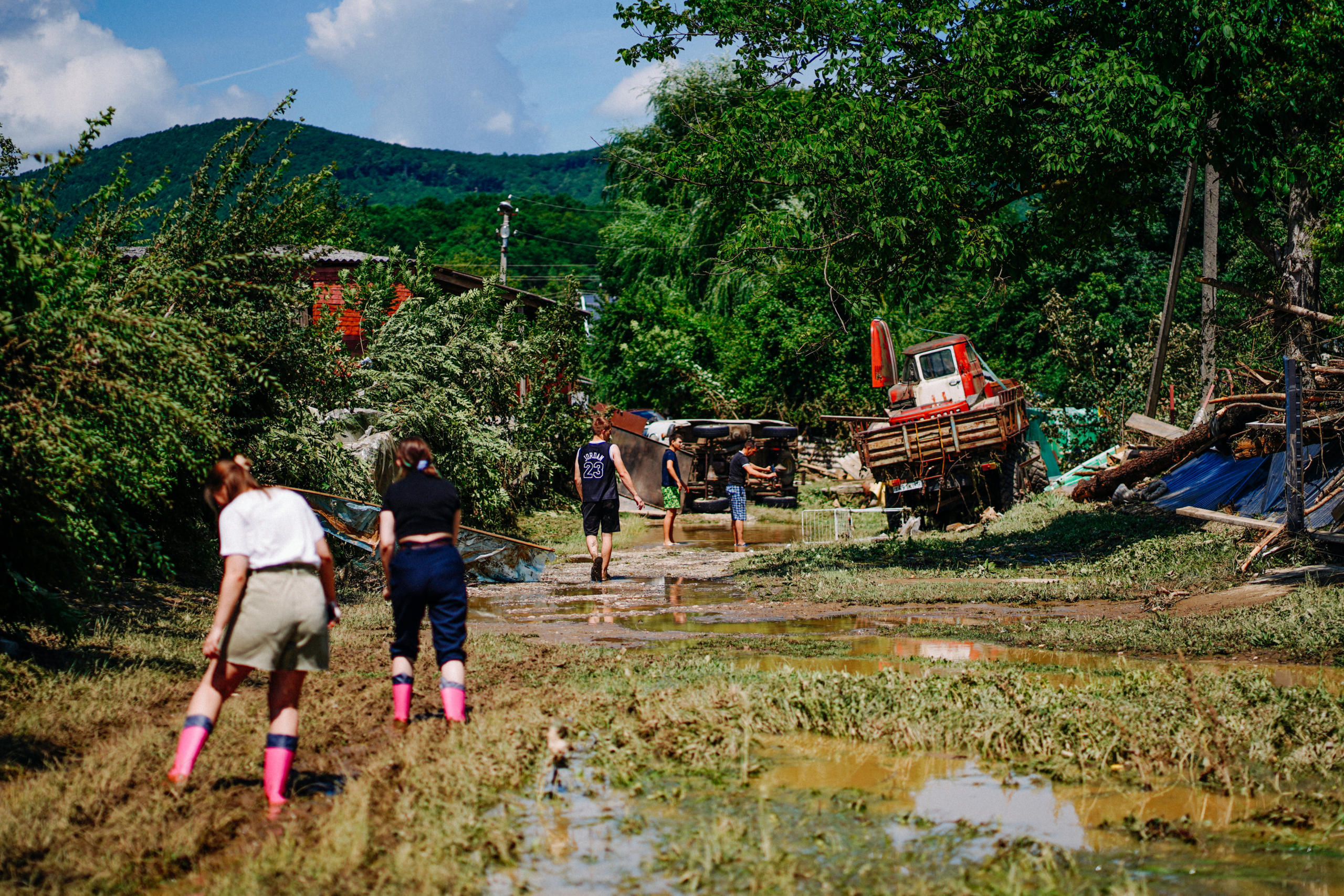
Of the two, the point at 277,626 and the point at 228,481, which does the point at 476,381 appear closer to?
the point at 228,481

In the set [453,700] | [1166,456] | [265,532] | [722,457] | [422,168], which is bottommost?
[453,700]

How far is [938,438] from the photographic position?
1839 centimetres

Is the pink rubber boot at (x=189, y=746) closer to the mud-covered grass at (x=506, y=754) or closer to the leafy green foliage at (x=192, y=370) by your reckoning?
the mud-covered grass at (x=506, y=754)

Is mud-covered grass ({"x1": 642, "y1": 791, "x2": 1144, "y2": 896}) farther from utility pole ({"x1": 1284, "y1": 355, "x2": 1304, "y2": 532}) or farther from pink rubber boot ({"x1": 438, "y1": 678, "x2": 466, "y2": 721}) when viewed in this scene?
utility pole ({"x1": 1284, "y1": 355, "x2": 1304, "y2": 532})

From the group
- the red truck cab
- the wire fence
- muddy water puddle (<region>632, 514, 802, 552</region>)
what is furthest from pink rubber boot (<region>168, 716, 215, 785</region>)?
the red truck cab

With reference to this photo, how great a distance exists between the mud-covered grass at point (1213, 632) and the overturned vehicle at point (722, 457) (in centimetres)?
1513

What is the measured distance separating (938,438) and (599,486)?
25.0 ft

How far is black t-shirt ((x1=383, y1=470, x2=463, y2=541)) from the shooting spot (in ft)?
19.2

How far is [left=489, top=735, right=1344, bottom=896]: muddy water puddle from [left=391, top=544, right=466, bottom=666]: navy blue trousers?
1.02 meters

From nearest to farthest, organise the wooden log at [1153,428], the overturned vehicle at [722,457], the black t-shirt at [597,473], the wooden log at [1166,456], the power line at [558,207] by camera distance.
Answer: the black t-shirt at [597,473] → the wooden log at [1166,456] → the wooden log at [1153,428] → the overturned vehicle at [722,457] → the power line at [558,207]

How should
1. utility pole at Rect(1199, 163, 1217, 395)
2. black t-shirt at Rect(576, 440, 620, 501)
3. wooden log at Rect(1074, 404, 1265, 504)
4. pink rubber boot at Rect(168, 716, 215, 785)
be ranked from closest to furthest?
pink rubber boot at Rect(168, 716, 215, 785) → black t-shirt at Rect(576, 440, 620, 501) → wooden log at Rect(1074, 404, 1265, 504) → utility pole at Rect(1199, 163, 1217, 395)

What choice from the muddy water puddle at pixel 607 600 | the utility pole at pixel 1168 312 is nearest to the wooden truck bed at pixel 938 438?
the utility pole at pixel 1168 312

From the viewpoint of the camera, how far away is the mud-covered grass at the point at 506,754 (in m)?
3.81

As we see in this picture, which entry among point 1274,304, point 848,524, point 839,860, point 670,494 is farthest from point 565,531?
point 839,860
